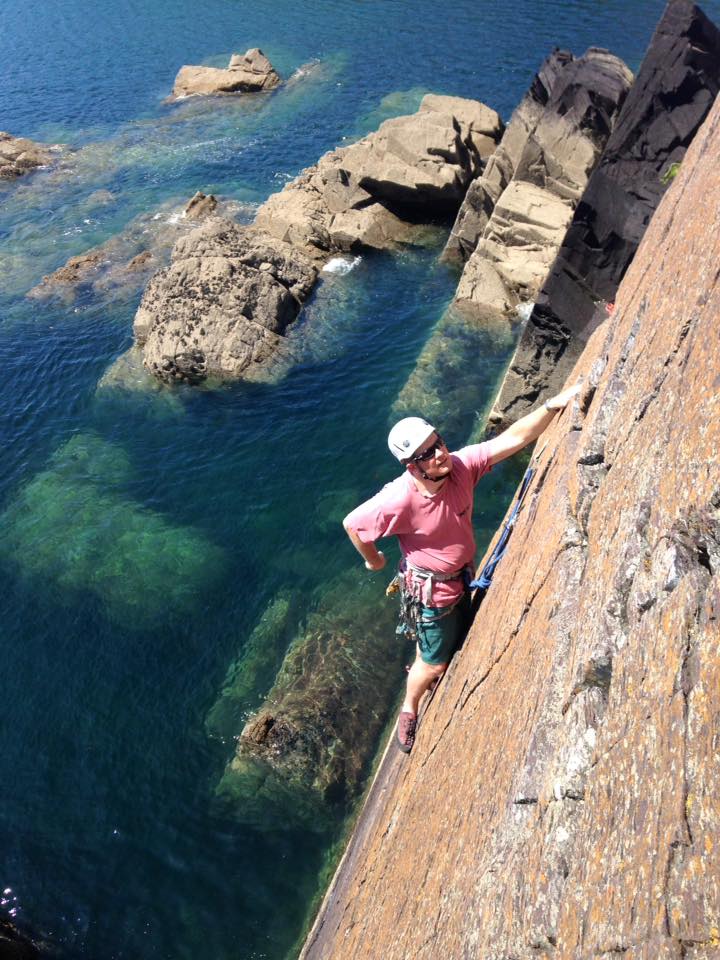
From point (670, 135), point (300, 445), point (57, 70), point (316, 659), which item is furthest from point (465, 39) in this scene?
point (316, 659)

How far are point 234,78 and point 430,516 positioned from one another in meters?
44.4

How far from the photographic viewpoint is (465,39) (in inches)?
1662

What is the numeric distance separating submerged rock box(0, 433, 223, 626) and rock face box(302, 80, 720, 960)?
1020 cm

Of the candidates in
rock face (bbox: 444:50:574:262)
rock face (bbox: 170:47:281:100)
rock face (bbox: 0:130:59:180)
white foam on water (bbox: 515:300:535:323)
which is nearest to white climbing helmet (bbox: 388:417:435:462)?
white foam on water (bbox: 515:300:535:323)

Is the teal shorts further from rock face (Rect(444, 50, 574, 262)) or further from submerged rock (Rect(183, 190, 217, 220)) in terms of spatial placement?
submerged rock (Rect(183, 190, 217, 220))

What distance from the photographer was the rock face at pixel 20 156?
38750 mm

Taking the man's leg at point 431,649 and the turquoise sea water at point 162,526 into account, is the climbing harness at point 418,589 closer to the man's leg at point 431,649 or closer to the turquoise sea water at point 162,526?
the man's leg at point 431,649

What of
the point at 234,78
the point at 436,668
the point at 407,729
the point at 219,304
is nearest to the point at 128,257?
the point at 219,304

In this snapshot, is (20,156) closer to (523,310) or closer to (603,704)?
(523,310)

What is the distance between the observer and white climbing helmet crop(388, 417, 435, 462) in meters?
6.00

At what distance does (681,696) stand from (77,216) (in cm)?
3582

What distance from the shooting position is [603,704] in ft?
12.2

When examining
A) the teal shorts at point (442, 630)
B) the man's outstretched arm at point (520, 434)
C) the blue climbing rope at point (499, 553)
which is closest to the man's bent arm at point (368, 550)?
the teal shorts at point (442, 630)

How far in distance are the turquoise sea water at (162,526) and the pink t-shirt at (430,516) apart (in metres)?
7.02
